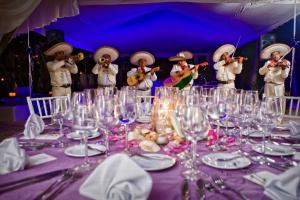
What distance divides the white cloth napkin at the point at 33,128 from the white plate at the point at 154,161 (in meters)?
0.69

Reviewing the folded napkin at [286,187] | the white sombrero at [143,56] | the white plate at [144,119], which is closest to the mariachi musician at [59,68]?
the white sombrero at [143,56]

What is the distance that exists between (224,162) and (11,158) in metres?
0.79

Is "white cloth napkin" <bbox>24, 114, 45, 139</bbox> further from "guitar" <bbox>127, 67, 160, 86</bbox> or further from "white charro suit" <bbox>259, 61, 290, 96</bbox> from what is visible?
"white charro suit" <bbox>259, 61, 290, 96</bbox>

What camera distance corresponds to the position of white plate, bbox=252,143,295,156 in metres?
1.06

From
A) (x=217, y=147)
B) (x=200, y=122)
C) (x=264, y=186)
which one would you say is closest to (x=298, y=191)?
(x=264, y=186)

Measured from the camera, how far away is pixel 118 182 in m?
0.68

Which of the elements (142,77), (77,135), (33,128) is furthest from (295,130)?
→ (142,77)

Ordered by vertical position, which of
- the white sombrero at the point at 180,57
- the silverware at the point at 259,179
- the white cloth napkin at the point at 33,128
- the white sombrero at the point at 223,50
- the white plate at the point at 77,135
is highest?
the white sombrero at the point at 223,50

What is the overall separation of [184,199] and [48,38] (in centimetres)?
705

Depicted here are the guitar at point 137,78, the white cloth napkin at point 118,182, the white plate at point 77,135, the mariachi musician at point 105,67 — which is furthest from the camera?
the mariachi musician at point 105,67

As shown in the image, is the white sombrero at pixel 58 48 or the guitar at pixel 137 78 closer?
the white sombrero at pixel 58 48

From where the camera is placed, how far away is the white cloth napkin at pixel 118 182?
0.66 meters

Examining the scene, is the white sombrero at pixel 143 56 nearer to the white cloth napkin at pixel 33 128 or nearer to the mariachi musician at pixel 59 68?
the mariachi musician at pixel 59 68

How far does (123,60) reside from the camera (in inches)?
361
